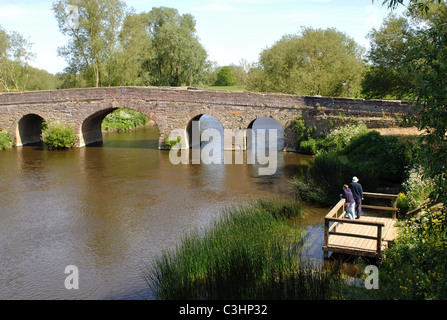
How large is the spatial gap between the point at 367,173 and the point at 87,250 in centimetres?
987

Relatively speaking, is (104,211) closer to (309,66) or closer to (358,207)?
(358,207)

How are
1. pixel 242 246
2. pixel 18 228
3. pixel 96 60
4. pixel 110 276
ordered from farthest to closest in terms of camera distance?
pixel 96 60 → pixel 18 228 → pixel 110 276 → pixel 242 246

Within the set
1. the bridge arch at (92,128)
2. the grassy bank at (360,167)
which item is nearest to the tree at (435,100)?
the grassy bank at (360,167)

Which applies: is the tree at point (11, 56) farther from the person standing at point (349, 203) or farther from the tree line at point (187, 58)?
the person standing at point (349, 203)

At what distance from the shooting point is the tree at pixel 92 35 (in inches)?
1394

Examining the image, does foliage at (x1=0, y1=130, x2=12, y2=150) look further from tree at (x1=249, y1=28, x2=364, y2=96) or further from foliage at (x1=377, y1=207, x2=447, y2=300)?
foliage at (x1=377, y1=207, x2=447, y2=300)

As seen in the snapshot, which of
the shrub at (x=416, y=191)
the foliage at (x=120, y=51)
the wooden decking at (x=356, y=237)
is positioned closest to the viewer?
the wooden decking at (x=356, y=237)

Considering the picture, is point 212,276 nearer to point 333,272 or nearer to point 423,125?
point 333,272

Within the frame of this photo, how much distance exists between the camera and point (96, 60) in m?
37.6

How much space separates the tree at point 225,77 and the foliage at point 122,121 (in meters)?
39.8

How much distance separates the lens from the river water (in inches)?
399

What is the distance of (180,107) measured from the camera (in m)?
26.0

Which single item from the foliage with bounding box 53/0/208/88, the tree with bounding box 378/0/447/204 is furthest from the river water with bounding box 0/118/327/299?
the foliage with bounding box 53/0/208/88

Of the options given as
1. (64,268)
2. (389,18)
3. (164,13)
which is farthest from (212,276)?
(164,13)
